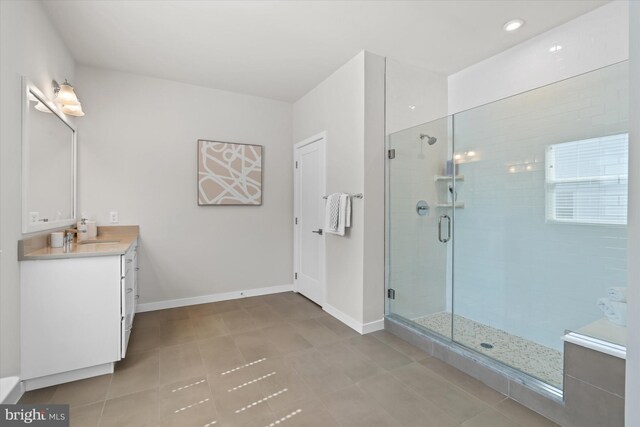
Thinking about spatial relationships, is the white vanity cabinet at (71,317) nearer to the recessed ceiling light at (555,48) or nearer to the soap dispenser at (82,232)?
the soap dispenser at (82,232)

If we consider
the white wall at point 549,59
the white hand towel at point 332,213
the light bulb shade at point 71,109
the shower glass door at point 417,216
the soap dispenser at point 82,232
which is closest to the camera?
the white wall at point 549,59

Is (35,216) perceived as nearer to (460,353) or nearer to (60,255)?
(60,255)

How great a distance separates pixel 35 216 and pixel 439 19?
3.43m

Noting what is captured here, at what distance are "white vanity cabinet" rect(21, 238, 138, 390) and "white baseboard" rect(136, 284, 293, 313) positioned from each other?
1.34 m

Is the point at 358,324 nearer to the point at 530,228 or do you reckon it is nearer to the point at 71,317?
the point at 530,228

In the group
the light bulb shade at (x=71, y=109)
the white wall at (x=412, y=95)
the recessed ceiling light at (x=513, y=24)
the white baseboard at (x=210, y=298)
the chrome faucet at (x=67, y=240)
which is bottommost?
the white baseboard at (x=210, y=298)

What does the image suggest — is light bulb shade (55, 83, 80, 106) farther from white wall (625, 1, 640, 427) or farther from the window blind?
the window blind

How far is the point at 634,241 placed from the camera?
58 centimetres

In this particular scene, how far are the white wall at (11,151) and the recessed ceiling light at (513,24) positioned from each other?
11.5ft

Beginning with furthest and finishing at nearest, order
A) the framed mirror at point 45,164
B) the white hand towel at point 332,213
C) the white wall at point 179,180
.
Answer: the white wall at point 179,180 → the white hand towel at point 332,213 → the framed mirror at point 45,164

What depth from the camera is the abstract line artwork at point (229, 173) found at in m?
3.74

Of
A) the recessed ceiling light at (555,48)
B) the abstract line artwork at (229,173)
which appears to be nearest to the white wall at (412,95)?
the recessed ceiling light at (555,48)

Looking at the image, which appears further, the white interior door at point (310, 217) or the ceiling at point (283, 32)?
the white interior door at point (310, 217)

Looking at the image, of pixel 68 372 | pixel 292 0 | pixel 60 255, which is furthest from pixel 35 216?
pixel 292 0
